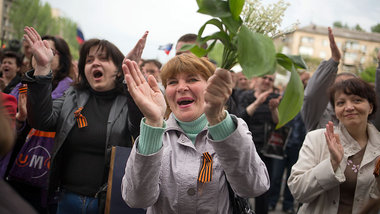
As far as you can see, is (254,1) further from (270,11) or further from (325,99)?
(325,99)

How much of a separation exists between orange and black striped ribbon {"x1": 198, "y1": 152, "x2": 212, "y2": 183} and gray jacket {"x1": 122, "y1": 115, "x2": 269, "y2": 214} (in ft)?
0.09

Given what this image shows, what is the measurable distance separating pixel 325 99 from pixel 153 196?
2.23 m

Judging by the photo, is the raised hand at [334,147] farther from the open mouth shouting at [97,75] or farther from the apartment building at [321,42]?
the apartment building at [321,42]

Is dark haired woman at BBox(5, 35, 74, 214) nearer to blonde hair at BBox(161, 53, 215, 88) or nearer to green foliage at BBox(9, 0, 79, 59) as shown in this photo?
blonde hair at BBox(161, 53, 215, 88)

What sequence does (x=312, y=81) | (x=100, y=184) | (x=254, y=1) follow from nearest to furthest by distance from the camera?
1. (x=254, y=1)
2. (x=100, y=184)
3. (x=312, y=81)

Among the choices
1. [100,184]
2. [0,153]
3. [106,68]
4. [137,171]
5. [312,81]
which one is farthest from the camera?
[312,81]

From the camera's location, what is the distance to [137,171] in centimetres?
172

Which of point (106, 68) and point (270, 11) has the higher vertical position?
point (270, 11)

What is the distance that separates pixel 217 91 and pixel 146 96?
0.49m

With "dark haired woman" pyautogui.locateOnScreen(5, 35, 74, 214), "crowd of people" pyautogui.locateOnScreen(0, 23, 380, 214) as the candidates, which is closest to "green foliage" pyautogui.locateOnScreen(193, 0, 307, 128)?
"crowd of people" pyautogui.locateOnScreen(0, 23, 380, 214)

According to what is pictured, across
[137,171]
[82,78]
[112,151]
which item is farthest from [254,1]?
[82,78]

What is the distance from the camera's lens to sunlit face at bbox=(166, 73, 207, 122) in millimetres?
2039

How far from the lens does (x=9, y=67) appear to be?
15.4ft

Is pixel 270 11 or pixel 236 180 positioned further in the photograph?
pixel 236 180
